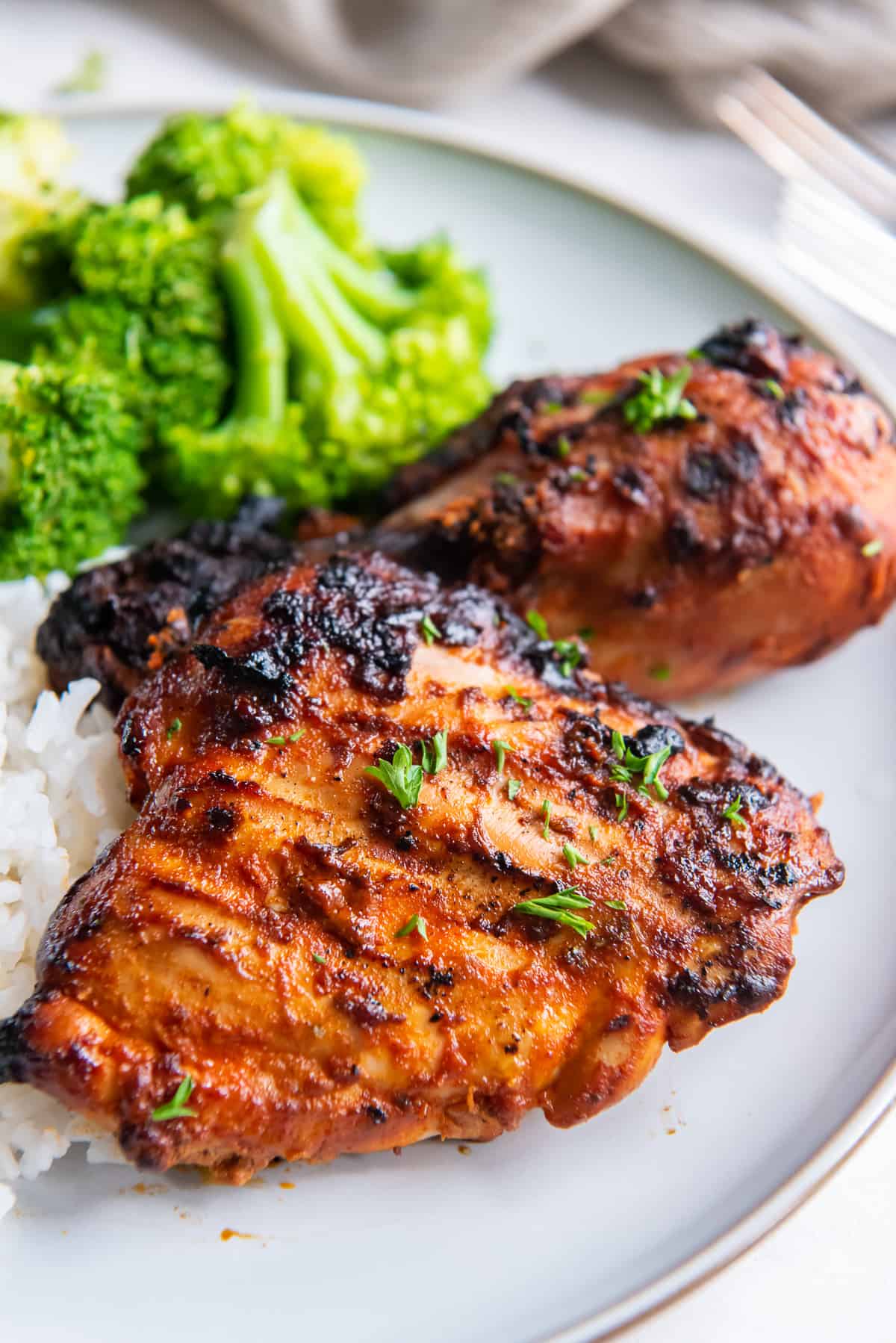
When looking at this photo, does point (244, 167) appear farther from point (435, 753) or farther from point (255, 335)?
point (435, 753)

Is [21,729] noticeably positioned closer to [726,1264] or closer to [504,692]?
[504,692]

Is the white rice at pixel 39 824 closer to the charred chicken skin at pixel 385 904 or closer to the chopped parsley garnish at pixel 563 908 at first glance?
the charred chicken skin at pixel 385 904

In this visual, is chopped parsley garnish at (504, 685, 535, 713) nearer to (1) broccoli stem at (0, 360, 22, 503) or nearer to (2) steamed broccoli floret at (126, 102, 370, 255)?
(1) broccoli stem at (0, 360, 22, 503)

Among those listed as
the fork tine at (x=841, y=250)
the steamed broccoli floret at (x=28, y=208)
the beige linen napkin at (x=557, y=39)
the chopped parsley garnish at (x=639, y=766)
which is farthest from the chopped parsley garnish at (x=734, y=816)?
the beige linen napkin at (x=557, y=39)

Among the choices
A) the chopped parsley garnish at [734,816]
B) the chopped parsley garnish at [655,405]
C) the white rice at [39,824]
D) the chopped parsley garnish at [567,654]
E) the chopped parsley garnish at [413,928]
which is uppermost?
the chopped parsley garnish at [655,405]

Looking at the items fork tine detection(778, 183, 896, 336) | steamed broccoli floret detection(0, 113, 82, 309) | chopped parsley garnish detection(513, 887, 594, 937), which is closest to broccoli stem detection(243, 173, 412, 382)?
steamed broccoli floret detection(0, 113, 82, 309)

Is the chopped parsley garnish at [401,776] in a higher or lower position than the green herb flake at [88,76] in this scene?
higher
